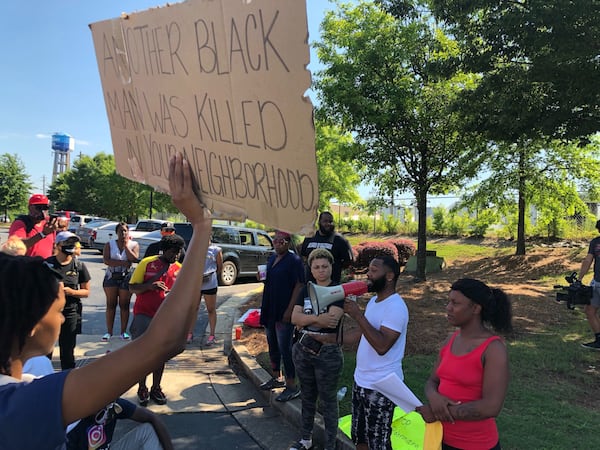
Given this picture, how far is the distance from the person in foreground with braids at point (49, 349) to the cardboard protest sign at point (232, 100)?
0.25 meters

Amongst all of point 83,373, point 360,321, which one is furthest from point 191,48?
point 360,321

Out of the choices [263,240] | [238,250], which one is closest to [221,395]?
[238,250]

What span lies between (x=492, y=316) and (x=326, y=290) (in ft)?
3.22

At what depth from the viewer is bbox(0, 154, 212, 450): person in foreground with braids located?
1021mm

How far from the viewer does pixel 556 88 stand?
734 centimetres

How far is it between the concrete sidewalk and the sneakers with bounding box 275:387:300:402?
5cm

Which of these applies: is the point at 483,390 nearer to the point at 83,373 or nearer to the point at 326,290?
the point at 326,290

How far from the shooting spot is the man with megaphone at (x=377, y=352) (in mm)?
2900

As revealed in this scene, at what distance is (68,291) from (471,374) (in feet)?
13.3

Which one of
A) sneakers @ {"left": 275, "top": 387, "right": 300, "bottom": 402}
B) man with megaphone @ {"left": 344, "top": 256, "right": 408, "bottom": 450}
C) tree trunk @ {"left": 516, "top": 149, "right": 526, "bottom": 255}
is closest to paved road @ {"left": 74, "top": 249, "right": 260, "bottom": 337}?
sneakers @ {"left": 275, "top": 387, "right": 300, "bottom": 402}

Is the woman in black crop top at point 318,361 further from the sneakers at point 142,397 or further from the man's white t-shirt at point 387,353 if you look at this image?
the sneakers at point 142,397

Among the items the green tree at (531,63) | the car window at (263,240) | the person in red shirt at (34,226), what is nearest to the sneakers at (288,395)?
the person in red shirt at (34,226)

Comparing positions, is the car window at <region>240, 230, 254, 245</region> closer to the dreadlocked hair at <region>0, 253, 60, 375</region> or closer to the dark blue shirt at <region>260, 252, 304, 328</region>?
the dark blue shirt at <region>260, 252, 304, 328</region>

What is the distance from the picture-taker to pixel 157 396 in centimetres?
461
